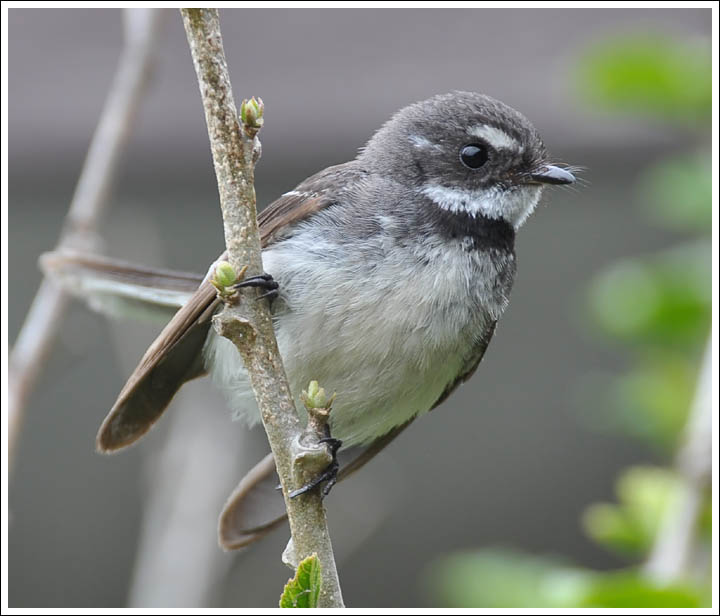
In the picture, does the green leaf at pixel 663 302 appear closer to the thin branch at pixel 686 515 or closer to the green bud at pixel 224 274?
the thin branch at pixel 686 515

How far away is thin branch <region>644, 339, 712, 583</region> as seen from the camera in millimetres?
2342

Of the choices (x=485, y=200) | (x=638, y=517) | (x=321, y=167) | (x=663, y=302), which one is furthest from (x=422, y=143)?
(x=321, y=167)

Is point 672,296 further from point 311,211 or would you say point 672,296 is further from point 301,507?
point 301,507

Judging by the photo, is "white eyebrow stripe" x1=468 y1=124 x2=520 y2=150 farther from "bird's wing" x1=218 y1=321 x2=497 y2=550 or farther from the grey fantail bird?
"bird's wing" x1=218 y1=321 x2=497 y2=550

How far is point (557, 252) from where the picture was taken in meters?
5.98

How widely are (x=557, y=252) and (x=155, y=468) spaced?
2836 millimetres

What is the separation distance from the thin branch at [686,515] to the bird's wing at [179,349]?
3.81 ft

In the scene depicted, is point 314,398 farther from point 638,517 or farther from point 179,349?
point 638,517

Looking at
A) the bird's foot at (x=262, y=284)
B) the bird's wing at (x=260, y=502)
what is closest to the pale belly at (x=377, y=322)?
the bird's wing at (x=260, y=502)

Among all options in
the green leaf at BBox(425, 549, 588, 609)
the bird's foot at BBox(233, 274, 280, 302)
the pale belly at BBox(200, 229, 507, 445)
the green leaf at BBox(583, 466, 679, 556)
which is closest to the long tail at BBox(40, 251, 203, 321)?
the pale belly at BBox(200, 229, 507, 445)

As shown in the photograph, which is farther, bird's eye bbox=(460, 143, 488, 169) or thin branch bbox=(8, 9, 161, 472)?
bird's eye bbox=(460, 143, 488, 169)

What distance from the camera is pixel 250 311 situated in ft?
6.84

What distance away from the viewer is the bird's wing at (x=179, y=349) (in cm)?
263

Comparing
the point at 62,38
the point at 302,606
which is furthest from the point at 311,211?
the point at 62,38
